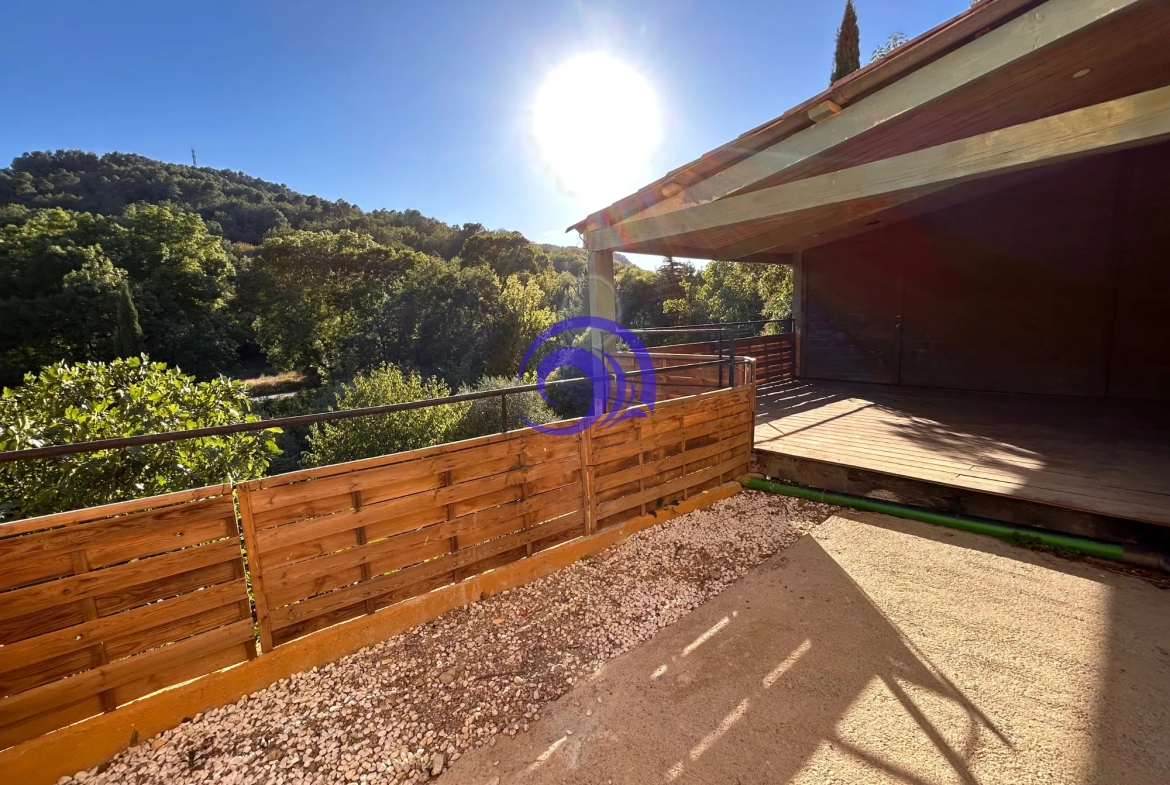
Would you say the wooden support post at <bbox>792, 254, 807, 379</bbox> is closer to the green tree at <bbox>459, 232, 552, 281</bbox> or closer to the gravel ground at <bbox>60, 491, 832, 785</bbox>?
the gravel ground at <bbox>60, 491, 832, 785</bbox>

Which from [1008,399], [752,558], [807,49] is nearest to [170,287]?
[807,49]

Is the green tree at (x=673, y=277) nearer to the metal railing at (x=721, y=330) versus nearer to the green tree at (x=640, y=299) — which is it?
the green tree at (x=640, y=299)

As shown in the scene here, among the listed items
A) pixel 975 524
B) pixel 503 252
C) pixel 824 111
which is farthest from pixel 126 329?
pixel 975 524

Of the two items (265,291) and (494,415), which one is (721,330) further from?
(265,291)

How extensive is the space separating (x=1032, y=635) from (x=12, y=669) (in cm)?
384

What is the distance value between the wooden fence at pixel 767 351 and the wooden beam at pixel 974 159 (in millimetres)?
2564

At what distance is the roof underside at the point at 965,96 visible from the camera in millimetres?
2695

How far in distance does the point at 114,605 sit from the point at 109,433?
2.01 metres

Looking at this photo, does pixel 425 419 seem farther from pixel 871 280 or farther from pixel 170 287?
pixel 170 287

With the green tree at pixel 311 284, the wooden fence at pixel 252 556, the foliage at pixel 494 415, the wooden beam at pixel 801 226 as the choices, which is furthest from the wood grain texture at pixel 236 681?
the green tree at pixel 311 284

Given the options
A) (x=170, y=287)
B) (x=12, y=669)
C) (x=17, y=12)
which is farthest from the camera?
(x=170, y=287)

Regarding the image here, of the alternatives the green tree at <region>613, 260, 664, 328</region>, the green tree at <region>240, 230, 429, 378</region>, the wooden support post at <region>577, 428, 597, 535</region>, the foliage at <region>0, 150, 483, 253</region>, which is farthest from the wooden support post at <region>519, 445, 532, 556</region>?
the foliage at <region>0, 150, 483, 253</region>

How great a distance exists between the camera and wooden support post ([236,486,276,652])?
1810mm

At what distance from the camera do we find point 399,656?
6.82 feet
